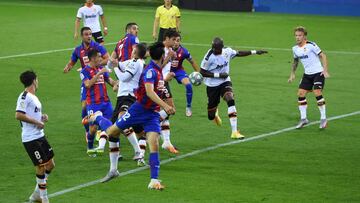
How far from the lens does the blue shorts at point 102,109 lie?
17438mm

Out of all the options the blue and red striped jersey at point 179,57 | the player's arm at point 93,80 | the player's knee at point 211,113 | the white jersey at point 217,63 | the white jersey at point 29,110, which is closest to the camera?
the white jersey at point 29,110

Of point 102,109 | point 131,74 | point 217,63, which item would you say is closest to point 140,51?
point 131,74

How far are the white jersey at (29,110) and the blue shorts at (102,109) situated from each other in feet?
11.7

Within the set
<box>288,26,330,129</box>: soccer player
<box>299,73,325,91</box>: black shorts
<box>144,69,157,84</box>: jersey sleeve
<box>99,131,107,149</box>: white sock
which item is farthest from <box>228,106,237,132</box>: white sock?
<box>144,69,157,84</box>: jersey sleeve

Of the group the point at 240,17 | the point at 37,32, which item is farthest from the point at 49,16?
the point at 240,17

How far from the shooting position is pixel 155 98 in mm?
14578

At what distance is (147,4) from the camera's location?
5078cm

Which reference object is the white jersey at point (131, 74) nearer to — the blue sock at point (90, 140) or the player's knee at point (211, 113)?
the blue sock at point (90, 140)

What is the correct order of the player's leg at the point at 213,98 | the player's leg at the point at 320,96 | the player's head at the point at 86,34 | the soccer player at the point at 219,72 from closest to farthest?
the player's head at the point at 86,34 → the soccer player at the point at 219,72 → the player's leg at the point at 213,98 → the player's leg at the point at 320,96

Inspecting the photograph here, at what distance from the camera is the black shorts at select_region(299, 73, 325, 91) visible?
821 inches

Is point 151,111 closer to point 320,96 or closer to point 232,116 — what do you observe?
point 232,116

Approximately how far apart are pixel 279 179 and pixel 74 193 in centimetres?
390

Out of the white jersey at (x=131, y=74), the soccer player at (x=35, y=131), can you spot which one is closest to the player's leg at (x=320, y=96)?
the white jersey at (x=131, y=74)

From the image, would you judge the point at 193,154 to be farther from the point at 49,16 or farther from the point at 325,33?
the point at 49,16
